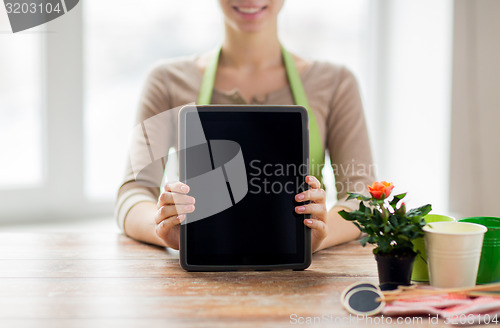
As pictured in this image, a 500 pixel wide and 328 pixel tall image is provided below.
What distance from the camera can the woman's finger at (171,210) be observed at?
839mm

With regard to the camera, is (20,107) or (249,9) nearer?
(249,9)

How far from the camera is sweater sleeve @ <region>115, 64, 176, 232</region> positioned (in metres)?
1.18

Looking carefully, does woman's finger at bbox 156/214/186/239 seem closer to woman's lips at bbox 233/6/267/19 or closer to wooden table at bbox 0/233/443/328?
wooden table at bbox 0/233/443/328

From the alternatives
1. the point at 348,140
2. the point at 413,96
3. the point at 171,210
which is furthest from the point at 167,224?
the point at 413,96

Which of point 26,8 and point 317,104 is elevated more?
point 26,8

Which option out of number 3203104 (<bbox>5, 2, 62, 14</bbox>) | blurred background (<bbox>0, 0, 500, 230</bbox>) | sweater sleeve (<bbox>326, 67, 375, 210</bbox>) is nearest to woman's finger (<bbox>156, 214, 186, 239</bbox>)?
sweater sleeve (<bbox>326, 67, 375, 210</bbox>)

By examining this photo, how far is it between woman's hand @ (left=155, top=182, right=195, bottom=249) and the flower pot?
0.99 ft

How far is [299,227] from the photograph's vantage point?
33.7 inches

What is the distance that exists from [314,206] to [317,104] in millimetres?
546

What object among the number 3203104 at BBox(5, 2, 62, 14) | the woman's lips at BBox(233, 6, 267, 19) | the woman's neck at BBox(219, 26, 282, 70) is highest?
the number 3203104 at BBox(5, 2, 62, 14)

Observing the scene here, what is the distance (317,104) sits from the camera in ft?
4.46

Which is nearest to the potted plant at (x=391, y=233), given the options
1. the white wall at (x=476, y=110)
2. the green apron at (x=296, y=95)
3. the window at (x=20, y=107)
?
the green apron at (x=296, y=95)

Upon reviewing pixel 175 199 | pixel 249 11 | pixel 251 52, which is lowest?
pixel 175 199

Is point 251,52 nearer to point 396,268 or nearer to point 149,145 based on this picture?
point 149,145
